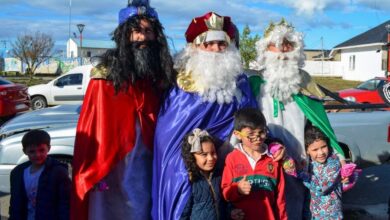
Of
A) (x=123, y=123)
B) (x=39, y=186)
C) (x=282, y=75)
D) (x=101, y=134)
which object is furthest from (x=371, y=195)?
(x=39, y=186)

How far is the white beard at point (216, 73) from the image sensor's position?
309cm

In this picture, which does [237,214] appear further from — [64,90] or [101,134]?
[64,90]

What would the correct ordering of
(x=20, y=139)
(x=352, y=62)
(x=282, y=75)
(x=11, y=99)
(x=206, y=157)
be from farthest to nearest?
(x=352, y=62), (x=11, y=99), (x=20, y=139), (x=282, y=75), (x=206, y=157)

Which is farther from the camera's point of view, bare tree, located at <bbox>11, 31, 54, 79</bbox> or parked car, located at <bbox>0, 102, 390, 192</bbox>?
bare tree, located at <bbox>11, 31, 54, 79</bbox>

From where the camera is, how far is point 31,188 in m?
3.14


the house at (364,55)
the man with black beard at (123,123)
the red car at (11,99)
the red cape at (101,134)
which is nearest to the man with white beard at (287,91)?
the man with black beard at (123,123)

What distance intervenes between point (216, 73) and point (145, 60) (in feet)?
1.66

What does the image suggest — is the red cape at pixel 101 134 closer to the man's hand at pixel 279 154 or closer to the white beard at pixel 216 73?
the white beard at pixel 216 73

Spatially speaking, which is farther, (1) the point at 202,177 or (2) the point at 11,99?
(2) the point at 11,99

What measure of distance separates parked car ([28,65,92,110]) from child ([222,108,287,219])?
12685 mm

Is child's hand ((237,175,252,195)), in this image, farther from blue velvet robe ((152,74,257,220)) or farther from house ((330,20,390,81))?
house ((330,20,390,81))

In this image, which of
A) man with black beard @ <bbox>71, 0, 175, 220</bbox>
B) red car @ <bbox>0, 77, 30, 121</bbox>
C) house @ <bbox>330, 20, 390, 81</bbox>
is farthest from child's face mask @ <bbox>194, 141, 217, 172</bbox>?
house @ <bbox>330, 20, 390, 81</bbox>

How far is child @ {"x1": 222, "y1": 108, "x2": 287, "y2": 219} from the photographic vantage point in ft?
9.64

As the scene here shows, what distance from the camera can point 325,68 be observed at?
41.5 meters
